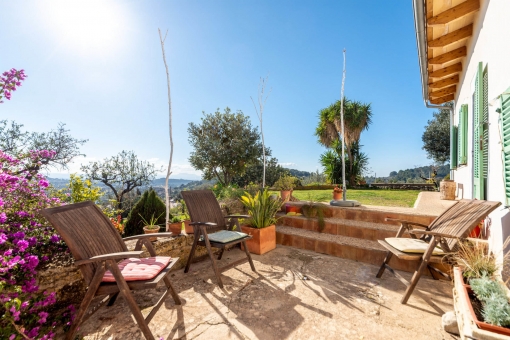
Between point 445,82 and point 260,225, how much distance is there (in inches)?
205

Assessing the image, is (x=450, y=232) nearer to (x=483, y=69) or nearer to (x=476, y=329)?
(x=476, y=329)

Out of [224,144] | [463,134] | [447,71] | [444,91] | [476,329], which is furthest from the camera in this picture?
[224,144]

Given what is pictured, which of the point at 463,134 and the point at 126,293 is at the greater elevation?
the point at 463,134

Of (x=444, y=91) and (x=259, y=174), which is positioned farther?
(x=259, y=174)

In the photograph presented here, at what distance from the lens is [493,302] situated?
1178 millimetres

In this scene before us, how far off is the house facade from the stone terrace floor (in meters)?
0.87

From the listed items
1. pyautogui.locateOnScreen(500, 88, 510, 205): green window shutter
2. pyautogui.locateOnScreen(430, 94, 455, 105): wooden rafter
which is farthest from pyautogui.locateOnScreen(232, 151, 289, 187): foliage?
pyautogui.locateOnScreen(500, 88, 510, 205): green window shutter

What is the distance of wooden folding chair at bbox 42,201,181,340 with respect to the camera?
58.3 inches

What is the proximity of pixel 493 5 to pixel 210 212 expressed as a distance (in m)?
3.83

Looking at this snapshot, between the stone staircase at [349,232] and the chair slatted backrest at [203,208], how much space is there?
4.24 ft

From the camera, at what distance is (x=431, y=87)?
4973mm

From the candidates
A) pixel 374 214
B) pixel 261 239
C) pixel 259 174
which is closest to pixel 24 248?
pixel 261 239

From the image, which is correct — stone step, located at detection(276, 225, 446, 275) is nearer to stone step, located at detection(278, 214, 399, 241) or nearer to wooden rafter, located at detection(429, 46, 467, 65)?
stone step, located at detection(278, 214, 399, 241)

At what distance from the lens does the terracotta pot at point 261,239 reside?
343cm
